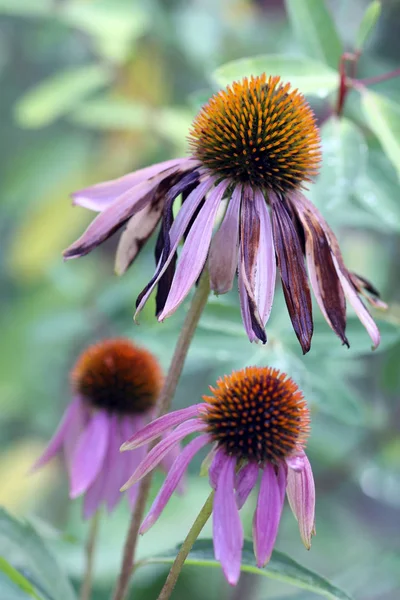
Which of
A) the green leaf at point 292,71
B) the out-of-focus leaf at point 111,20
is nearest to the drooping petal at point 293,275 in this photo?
the green leaf at point 292,71

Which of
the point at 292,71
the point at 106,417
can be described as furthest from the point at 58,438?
the point at 292,71

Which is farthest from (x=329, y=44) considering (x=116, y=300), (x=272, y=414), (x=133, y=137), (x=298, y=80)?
(x=133, y=137)

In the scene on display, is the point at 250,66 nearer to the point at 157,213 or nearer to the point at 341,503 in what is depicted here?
the point at 157,213

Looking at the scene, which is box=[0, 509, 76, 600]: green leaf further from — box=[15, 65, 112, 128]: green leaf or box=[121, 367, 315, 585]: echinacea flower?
box=[15, 65, 112, 128]: green leaf

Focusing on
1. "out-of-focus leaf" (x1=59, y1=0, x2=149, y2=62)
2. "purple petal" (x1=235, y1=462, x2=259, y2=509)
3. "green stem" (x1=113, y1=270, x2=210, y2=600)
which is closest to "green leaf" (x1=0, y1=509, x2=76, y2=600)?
"green stem" (x1=113, y1=270, x2=210, y2=600)

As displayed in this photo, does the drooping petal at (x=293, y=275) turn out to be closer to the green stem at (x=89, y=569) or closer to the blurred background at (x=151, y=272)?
the blurred background at (x=151, y=272)
